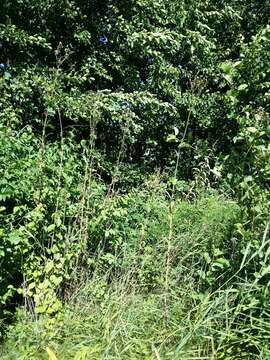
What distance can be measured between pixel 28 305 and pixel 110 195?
130 cm

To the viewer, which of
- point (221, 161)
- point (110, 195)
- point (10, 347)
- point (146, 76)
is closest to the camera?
point (10, 347)

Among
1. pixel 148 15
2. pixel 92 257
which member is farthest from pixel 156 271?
pixel 148 15

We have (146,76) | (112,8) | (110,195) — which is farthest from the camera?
(146,76)

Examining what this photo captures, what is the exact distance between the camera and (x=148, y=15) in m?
9.34

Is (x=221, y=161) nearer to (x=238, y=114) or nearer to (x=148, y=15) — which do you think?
(x=238, y=114)

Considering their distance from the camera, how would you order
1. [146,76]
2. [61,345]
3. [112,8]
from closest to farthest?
[61,345] < [112,8] < [146,76]

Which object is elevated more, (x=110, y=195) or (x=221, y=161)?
(x=221, y=161)

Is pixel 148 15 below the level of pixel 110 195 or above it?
above

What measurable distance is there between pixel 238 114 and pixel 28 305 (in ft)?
6.81

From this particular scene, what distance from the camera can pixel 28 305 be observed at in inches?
155

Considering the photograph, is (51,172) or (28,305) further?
(51,172)

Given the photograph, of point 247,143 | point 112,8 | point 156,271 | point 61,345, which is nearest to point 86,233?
point 156,271

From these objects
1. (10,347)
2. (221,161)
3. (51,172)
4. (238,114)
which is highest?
(238,114)

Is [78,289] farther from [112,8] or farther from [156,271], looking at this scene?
[112,8]
